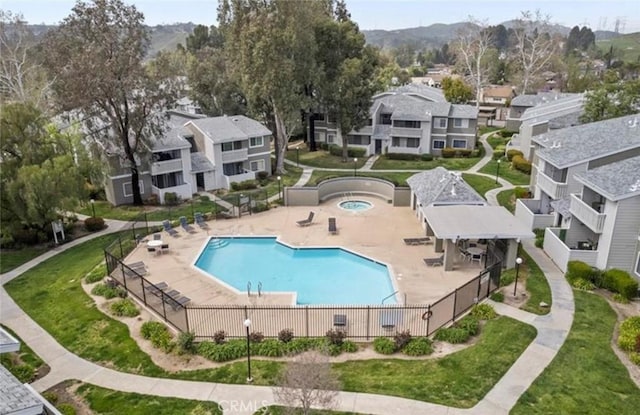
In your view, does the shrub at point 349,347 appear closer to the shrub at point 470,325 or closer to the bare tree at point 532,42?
the shrub at point 470,325

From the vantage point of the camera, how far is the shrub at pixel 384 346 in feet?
61.8

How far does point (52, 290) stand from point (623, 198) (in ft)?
99.5

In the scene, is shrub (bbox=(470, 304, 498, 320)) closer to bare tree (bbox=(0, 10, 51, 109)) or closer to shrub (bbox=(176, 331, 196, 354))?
shrub (bbox=(176, 331, 196, 354))

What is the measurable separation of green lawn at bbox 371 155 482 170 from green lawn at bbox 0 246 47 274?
33094mm

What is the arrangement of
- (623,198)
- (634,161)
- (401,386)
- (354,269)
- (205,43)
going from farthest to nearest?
(205,43) → (354,269) → (634,161) → (623,198) → (401,386)

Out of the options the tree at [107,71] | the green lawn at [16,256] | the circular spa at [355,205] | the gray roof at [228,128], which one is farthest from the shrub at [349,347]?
the gray roof at [228,128]

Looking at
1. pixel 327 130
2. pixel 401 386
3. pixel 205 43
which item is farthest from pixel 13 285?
pixel 205 43

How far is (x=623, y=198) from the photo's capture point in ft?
74.4

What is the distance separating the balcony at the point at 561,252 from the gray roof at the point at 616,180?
137 inches

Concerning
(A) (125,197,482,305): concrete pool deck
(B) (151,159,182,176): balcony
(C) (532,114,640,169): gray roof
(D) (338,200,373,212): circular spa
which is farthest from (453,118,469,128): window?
(B) (151,159,182,176): balcony

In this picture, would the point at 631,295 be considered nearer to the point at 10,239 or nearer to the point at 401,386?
the point at 401,386

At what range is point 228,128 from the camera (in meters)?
46.1

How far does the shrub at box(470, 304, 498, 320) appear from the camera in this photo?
69.4 feet

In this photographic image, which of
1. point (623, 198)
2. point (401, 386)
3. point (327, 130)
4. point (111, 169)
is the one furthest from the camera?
point (327, 130)
